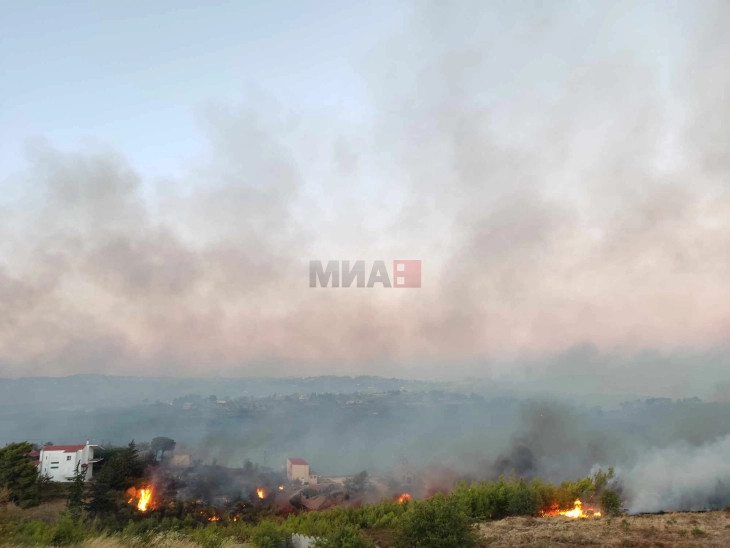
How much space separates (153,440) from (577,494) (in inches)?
2346

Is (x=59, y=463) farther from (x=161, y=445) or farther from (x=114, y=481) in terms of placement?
(x=161, y=445)

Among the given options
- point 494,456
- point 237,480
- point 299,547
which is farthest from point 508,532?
point 494,456

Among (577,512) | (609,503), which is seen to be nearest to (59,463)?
(577,512)

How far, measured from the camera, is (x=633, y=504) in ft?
200

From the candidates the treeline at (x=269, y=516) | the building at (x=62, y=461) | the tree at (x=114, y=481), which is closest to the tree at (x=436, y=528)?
the treeline at (x=269, y=516)

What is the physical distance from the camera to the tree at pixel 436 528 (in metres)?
13.7

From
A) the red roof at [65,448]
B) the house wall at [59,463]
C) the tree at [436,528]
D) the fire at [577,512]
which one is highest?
the tree at [436,528]

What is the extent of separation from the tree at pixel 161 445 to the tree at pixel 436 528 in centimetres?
6300

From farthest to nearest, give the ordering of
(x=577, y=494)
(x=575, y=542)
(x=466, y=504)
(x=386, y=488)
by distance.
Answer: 1. (x=386, y=488)
2. (x=577, y=494)
3. (x=466, y=504)
4. (x=575, y=542)

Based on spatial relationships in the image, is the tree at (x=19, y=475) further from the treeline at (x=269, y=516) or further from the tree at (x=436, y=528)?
the tree at (x=436, y=528)

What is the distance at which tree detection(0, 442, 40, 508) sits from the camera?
3872cm

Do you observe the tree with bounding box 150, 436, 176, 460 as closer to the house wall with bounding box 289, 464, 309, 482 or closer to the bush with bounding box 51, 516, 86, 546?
the house wall with bounding box 289, 464, 309, 482

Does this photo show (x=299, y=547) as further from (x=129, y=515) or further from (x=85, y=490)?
(x=85, y=490)

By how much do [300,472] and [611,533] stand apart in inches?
2654
